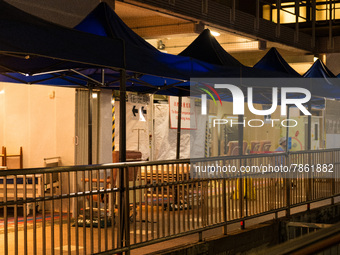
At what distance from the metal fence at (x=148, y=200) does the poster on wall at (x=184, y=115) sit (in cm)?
616

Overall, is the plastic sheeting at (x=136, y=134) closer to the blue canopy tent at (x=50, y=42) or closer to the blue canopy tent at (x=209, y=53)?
the blue canopy tent at (x=209, y=53)

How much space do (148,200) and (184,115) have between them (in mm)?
10344

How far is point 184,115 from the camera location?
19.1m

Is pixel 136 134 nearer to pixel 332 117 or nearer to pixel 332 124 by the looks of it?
pixel 332 124

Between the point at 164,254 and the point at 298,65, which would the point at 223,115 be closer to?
the point at 298,65

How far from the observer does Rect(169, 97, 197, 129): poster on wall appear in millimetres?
18344

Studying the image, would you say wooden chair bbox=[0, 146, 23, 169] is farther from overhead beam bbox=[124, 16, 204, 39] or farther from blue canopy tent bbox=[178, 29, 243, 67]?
overhead beam bbox=[124, 16, 204, 39]

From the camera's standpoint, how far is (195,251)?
869 cm

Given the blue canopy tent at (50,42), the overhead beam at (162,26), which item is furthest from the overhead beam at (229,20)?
the blue canopy tent at (50,42)

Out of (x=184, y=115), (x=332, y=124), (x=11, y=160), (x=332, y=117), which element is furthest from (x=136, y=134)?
(x=332, y=117)

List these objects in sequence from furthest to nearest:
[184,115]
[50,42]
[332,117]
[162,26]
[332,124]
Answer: [332,117] → [332,124] → [184,115] → [162,26] → [50,42]

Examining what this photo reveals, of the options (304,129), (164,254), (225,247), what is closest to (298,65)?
(304,129)

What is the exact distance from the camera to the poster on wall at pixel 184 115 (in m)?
18.3

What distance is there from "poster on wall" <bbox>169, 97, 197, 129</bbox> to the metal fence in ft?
20.2
